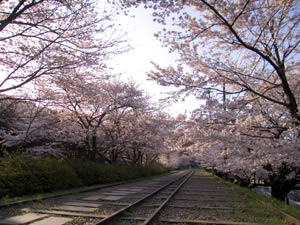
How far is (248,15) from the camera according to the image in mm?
7262

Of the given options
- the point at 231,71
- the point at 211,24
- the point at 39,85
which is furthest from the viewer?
the point at 39,85

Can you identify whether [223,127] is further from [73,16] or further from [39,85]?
[39,85]

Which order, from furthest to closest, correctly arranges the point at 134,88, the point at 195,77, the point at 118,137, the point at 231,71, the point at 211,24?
the point at 118,137
the point at 134,88
the point at 195,77
the point at 231,71
the point at 211,24

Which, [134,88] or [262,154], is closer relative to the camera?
[262,154]

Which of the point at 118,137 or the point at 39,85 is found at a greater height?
the point at 39,85

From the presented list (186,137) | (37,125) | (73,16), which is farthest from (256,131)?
(37,125)

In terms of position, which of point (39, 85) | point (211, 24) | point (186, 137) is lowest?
point (186, 137)

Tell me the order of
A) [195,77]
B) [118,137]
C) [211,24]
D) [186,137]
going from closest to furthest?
1. [211,24]
2. [195,77]
3. [186,137]
4. [118,137]

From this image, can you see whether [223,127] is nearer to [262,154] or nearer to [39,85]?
[262,154]

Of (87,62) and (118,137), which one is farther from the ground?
(87,62)

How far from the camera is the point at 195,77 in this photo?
883cm

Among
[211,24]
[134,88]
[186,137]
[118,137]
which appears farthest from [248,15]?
[118,137]

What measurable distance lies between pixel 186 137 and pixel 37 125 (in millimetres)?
11692

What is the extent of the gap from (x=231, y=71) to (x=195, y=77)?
137cm
